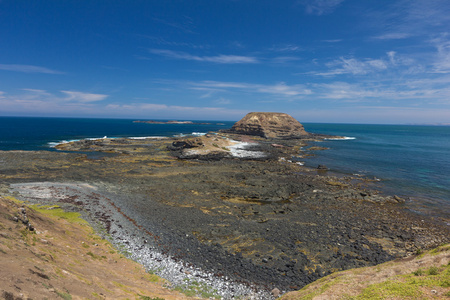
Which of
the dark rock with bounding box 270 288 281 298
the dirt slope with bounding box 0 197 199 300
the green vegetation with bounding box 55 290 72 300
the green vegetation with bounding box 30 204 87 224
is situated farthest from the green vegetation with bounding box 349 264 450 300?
the green vegetation with bounding box 30 204 87 224

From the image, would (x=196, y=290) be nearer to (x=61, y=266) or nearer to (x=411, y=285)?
(x=61, y=266)

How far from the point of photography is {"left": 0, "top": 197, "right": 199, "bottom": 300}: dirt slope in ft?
29.1

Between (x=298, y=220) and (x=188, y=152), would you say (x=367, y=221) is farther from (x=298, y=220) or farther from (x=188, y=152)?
(x=188, y=152)

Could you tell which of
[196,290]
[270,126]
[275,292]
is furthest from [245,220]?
[270,126]

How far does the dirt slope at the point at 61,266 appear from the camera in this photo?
8867mm

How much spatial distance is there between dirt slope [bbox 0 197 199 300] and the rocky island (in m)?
1.95

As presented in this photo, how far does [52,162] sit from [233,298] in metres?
57.0

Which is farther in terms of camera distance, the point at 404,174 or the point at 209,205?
the point at 404,174

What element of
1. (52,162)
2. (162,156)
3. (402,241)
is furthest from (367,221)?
(52,162)

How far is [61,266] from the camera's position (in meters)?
12.1

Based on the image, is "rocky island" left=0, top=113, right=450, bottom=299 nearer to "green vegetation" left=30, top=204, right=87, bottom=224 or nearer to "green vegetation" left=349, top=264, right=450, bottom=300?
"green vegetation" left=30, top=204, right=87, bottom=224

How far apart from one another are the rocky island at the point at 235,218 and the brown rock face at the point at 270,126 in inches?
3064

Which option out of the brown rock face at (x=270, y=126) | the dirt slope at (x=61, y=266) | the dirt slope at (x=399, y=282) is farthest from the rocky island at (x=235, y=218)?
the brown rock face at (x=270, y=126)

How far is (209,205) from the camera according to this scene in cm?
2873
